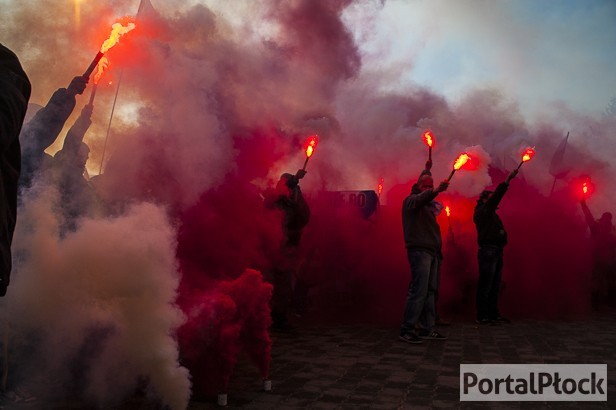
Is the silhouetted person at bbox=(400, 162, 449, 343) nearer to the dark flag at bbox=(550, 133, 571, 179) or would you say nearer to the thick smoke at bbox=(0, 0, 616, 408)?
the thick smoke at bbox=(0, 0, 616, 408)

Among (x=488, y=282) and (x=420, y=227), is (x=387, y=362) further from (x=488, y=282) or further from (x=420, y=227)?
(x=488, y=282)

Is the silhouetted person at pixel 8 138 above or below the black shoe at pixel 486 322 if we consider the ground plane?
above

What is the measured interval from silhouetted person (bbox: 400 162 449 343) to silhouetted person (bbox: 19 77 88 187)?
3930 mm

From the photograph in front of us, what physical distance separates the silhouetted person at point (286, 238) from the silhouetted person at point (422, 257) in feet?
5.23

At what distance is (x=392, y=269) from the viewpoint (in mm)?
9445

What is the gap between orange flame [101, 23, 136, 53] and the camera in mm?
4484

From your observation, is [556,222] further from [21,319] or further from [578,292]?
[21,319]

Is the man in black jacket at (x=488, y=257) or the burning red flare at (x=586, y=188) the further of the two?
the burning red flare at (x=586, y=188)

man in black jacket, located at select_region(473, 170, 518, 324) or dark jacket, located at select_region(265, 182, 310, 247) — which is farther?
man in black jacket, located at select_region(473, 170, 518, 324)

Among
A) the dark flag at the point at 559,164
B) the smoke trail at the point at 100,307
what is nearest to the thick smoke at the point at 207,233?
the smoke trail at the point at 100,307

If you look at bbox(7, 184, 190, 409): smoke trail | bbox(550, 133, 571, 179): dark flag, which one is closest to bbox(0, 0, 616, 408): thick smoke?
bbox(7, 184, 190, 409): smoke trail

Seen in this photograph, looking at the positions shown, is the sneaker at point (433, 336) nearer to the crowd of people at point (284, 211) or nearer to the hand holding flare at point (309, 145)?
the crowd of people at point (284, 211)

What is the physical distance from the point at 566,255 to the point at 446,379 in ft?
23.7

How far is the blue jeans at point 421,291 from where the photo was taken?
19.2 ft
